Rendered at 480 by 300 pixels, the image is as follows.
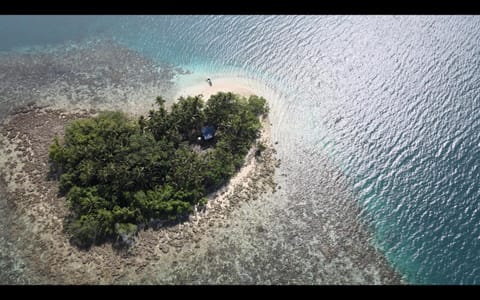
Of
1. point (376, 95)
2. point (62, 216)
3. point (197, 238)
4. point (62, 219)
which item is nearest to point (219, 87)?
point (376, 95)

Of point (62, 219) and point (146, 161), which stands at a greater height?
point (146, 161)

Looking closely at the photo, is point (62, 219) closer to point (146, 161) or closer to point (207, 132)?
point (146, 161)

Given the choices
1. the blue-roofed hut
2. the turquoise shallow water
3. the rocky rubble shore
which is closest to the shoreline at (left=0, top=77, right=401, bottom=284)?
the rocky rubble shore

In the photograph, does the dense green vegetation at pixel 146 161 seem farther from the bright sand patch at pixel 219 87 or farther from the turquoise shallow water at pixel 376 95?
the turquoise shallow water at pixel 376 95

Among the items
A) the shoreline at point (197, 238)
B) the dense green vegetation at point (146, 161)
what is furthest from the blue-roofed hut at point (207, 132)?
the shoreline at point (197, 238)

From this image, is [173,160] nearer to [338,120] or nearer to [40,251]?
[40,251]
